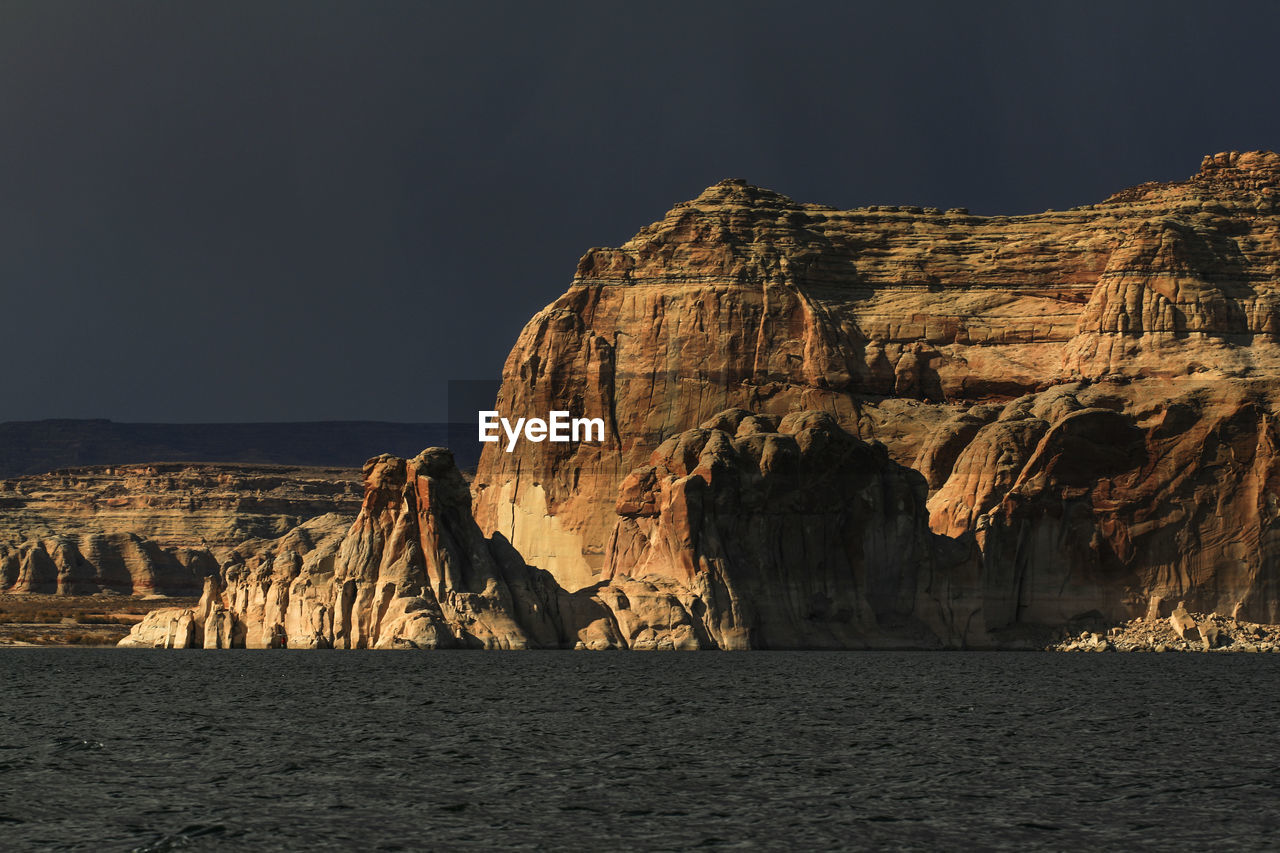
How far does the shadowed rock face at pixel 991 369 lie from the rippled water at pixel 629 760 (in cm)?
3695

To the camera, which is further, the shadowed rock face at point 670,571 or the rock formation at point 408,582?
the shadowed rock face at point 670,571

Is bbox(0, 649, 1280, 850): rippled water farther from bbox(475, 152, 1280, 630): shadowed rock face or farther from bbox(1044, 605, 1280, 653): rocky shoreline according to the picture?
bbox(475, 152, 1280, 630): shadowed rock face

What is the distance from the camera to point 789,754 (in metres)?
53.9

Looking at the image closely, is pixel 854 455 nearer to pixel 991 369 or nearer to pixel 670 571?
pixel 670 571

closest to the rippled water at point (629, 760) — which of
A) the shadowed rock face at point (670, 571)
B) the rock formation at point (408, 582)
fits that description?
the rock formation at point (408, 582)

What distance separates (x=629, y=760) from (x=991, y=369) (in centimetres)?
11640

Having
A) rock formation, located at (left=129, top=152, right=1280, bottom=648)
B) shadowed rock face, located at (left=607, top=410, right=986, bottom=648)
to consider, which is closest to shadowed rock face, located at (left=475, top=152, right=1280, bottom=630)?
rock formation, located at (left=129, top=152, right=1280, bottom=648)

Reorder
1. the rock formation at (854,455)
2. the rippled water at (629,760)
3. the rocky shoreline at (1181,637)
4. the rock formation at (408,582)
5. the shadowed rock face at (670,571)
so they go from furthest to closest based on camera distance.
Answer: the rocky shoreline at (1181,637) → the rock formation at (854,455) → the shadowed rock face at (670,571) → the rock formation at (408,582) → the rippled water at (629,760)

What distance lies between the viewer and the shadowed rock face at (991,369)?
420ft

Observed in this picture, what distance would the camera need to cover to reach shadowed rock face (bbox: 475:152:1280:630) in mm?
128000

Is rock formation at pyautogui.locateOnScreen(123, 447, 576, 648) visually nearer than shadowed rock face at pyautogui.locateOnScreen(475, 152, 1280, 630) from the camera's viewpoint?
Yes

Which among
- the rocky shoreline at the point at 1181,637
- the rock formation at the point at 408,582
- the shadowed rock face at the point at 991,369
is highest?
the shadowed rock face at the point at 991,369

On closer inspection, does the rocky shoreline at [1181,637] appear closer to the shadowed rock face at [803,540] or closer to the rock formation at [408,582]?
the shadowed rock face at [803,540]

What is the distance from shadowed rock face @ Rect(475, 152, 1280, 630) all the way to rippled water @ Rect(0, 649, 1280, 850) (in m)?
36.9
